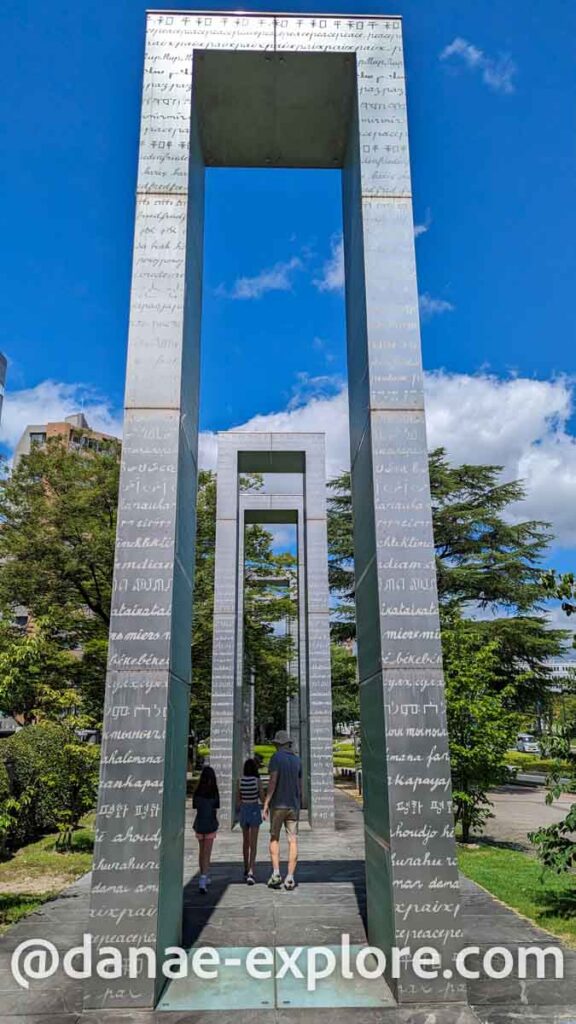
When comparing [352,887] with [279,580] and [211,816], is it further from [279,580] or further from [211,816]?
[279,580]

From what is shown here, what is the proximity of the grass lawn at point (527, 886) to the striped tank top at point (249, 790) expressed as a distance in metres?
2.83

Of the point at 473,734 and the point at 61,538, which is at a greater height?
the point at 61,538

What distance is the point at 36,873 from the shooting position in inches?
353

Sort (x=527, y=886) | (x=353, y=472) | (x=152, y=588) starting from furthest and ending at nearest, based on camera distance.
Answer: (x=527, y=886) < (x=353, y=472) < (x=152, y=588)

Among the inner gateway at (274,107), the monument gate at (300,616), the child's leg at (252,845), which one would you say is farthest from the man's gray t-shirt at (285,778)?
the inner gateway at (274,107)

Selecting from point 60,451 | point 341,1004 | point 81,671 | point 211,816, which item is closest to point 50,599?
point 81,671

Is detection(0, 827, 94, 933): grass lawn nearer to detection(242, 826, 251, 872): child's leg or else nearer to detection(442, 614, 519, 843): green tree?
detection(242, 826, 251, 872): child's leg

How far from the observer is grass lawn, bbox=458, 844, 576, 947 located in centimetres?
629

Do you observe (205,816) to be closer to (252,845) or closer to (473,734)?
(252,845)

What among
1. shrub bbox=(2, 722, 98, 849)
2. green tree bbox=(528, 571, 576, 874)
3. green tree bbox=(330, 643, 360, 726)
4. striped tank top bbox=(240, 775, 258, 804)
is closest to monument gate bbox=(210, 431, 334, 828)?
shrub bbox=(2, 722, 98, 849)

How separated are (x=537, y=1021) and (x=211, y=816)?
14.0 feet

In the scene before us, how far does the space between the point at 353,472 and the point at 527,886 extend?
5323 mm

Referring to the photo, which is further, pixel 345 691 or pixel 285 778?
pixel 345 691

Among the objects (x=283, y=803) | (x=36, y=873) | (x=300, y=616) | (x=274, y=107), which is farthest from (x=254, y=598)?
(x=274, y=107)
